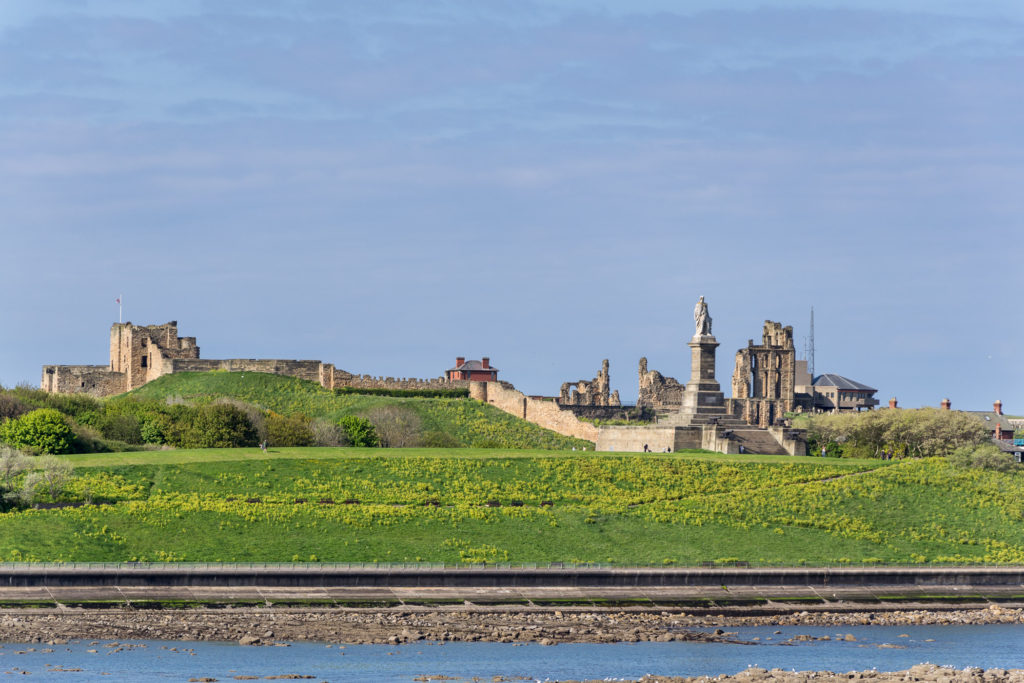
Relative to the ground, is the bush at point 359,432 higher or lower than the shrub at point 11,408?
lower

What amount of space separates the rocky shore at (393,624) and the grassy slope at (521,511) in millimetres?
4745

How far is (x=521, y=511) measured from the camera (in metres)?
Result: 64.2

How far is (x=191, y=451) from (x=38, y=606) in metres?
27.7

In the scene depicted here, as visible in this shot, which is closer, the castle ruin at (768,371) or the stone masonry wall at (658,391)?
the stone masonry wall at (658,391)

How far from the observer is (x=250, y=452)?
254ft

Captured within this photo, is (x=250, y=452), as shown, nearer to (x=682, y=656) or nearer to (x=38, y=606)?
(x=38, y=606)

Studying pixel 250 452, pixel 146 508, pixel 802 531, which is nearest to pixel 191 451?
pixel 250 452

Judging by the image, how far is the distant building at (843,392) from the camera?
173988 millimetres

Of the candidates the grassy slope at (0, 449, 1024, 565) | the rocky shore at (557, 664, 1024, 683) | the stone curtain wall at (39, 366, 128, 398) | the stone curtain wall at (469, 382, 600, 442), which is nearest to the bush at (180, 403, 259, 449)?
the grassy slope at (0, 449, 1024, 565)

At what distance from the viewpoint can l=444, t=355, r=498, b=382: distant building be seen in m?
120

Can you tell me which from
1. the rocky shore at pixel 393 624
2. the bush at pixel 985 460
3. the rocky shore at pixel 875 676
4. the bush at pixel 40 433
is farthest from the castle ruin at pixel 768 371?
the rocky shore at pixel 875 676

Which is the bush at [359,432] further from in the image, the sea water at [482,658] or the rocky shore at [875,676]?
the rocky shore at [875,676]

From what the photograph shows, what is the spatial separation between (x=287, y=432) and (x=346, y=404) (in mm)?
17569

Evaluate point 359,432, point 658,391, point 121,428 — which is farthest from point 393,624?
point 658,391
